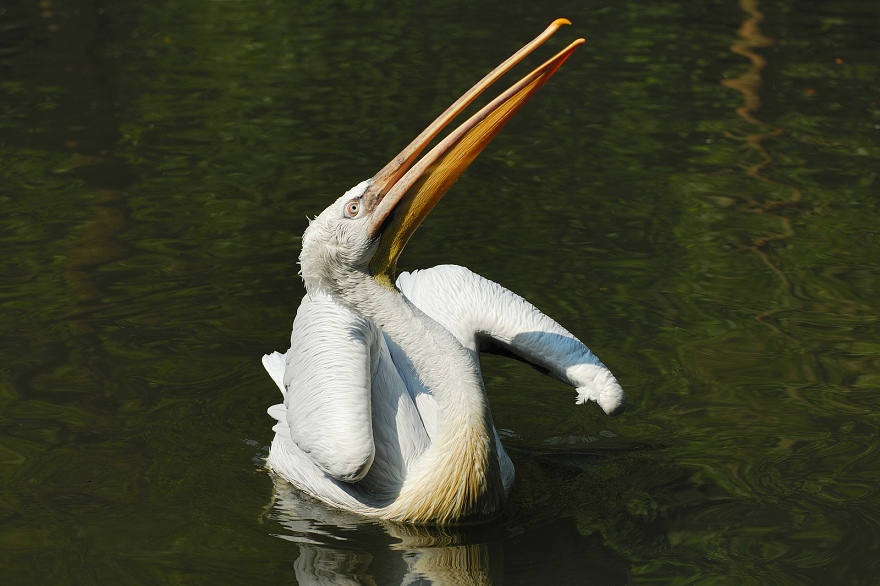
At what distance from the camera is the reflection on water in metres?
4.01

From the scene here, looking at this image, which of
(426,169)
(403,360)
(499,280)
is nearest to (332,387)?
(403,360)

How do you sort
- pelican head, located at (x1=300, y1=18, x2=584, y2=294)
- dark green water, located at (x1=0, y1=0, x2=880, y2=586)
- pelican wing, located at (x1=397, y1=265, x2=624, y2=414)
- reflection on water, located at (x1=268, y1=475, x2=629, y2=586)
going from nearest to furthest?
pelican head, located at (x1=300, y1=18, x2=584, y2=294) → reflection on water, located at (x1=268, y1=475, x2=629, y2=586) → dark green water, located at (x1=0, y1=0, x2=880, y2=586) → pelican wing, located at (x1=397, y1=265, x2=624, y2=414)

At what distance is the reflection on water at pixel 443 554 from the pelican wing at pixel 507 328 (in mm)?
541

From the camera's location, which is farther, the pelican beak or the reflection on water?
the reflection on water

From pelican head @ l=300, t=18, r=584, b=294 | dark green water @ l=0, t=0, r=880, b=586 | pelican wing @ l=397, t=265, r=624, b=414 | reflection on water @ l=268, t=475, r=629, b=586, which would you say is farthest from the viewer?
pelican wing @ l=397, t=265, r=624, b=414

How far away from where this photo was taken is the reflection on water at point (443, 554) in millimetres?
4008

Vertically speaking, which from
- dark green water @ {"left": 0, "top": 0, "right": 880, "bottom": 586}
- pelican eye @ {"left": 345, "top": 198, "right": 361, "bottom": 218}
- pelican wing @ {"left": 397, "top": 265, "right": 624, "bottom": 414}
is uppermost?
pelican eye @ {"left": 345, "top": 198, "right": 361, "bottom": 218}

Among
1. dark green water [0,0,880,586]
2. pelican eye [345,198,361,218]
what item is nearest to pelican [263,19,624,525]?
pelican eye [345,198,361,218]

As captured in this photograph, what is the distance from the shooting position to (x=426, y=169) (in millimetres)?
3867

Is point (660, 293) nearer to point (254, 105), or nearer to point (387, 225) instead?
point (387, 225)

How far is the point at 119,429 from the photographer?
5.04 metres

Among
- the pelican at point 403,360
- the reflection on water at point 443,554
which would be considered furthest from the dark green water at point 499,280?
the pelican at point 403,360

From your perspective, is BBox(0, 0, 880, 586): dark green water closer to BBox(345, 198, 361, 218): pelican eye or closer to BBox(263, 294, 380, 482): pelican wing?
BBox(263, 294, 380, 482): pelican wing

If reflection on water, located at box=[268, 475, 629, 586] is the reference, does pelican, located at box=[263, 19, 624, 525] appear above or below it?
above
